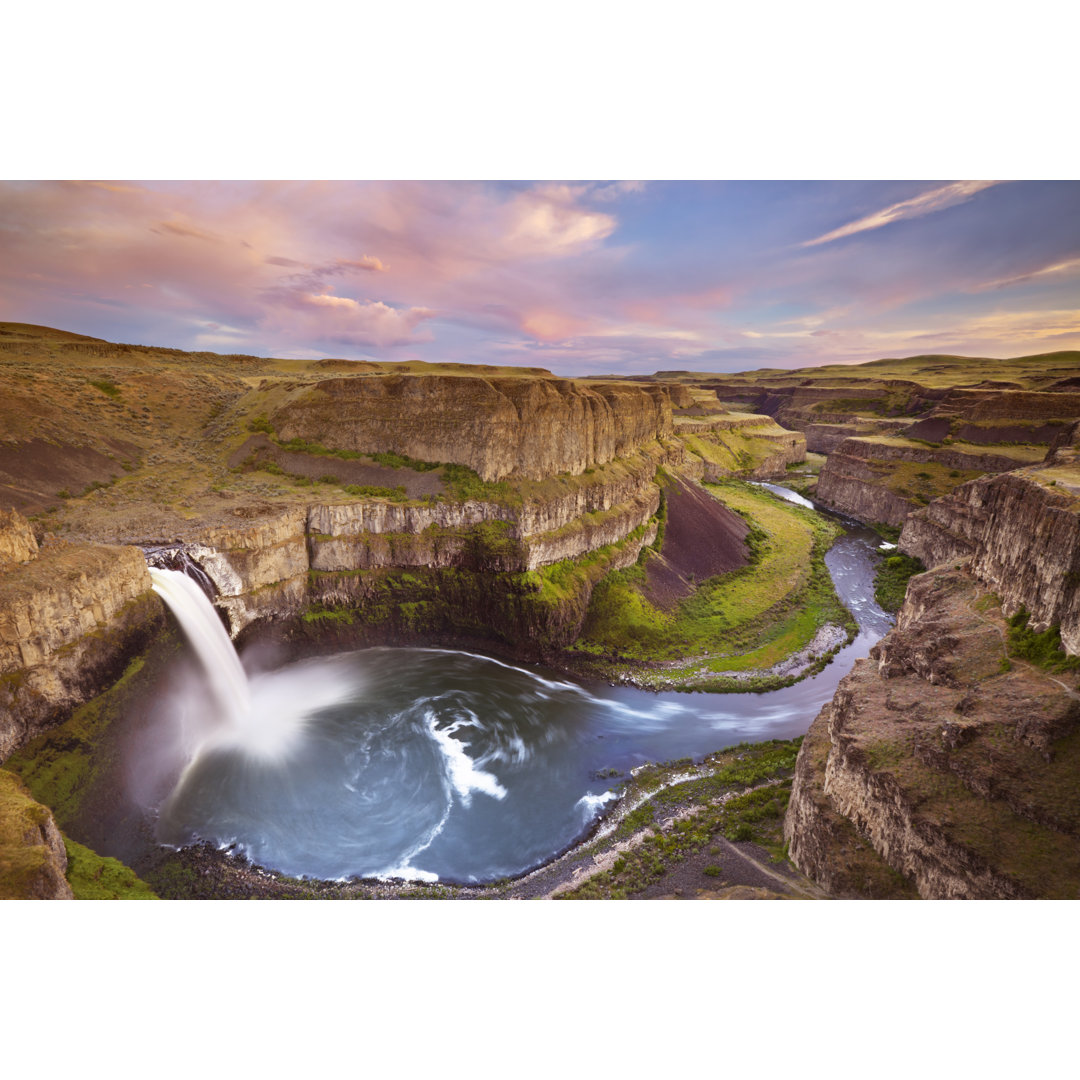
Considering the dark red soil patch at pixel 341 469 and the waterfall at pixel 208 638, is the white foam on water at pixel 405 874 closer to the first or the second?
the waterfall at pixel 208 638

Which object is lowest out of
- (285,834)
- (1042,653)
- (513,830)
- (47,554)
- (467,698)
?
(513,830)

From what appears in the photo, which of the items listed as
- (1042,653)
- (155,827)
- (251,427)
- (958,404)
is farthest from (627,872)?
(958,404)

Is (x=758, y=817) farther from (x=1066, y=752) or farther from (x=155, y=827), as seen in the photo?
(x=155, y=827)

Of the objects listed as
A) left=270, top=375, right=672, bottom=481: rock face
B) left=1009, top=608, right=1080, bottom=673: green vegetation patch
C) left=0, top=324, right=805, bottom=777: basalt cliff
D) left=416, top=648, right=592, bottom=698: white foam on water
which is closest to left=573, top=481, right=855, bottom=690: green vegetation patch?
left=0, top=324, right=805, bottom=777: basalt cliff

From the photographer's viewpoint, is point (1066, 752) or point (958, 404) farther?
point (958, 404)

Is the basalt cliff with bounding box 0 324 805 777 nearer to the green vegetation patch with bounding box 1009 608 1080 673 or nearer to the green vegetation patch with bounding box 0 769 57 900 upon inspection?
the green vegetation patch with bounding box 0 769 57 900

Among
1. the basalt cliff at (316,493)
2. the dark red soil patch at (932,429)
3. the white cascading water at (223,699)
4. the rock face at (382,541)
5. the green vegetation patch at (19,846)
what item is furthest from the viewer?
the dark red soil patch at (932,429)

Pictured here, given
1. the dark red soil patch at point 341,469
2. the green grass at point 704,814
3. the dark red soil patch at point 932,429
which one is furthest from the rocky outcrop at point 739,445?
the green grass at point 704,814
